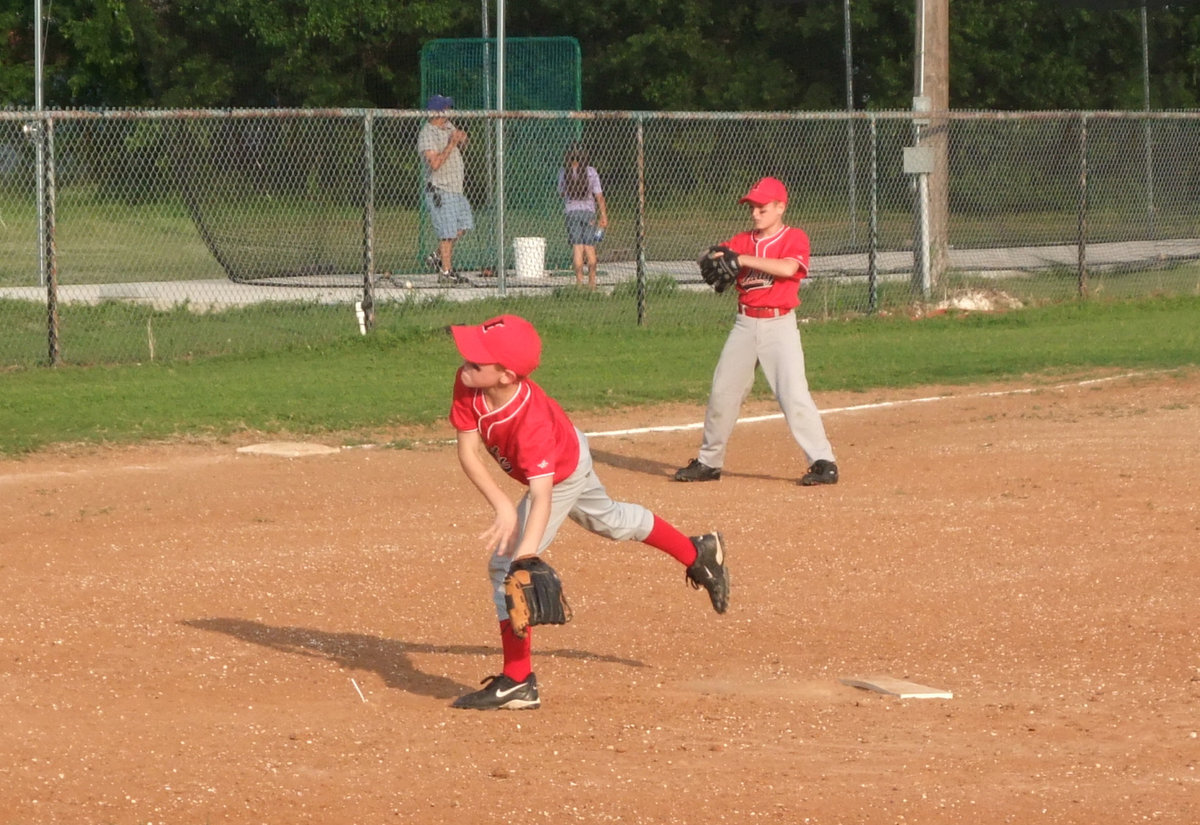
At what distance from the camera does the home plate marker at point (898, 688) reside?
623 centimetres

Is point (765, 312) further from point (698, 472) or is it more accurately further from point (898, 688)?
point (898, 688)

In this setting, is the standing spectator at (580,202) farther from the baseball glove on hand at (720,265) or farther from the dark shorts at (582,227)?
the baseball glove on hand at (720,265)

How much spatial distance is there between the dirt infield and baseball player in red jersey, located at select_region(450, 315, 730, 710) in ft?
Answer: 0.67

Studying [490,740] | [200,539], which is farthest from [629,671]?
[200,539]

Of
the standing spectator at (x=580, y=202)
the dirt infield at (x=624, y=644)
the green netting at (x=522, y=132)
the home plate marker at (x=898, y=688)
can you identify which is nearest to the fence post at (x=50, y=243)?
the dirt infield at (x=624, y=644)

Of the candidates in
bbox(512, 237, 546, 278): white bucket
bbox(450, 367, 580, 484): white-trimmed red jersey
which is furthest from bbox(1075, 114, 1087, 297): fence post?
bbox(450, 367, 580, 484): white-trimmed red jersey

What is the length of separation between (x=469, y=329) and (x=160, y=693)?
1754 mm

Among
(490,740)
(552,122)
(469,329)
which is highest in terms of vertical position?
(552,122)

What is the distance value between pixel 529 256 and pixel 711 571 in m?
13.0

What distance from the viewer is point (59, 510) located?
30.9ft

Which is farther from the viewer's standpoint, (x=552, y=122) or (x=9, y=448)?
(x=552, y=122)

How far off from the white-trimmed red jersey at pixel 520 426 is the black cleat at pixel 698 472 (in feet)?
14.2

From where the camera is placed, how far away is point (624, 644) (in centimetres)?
704

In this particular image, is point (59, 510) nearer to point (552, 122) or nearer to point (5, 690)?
point (5, 690)
